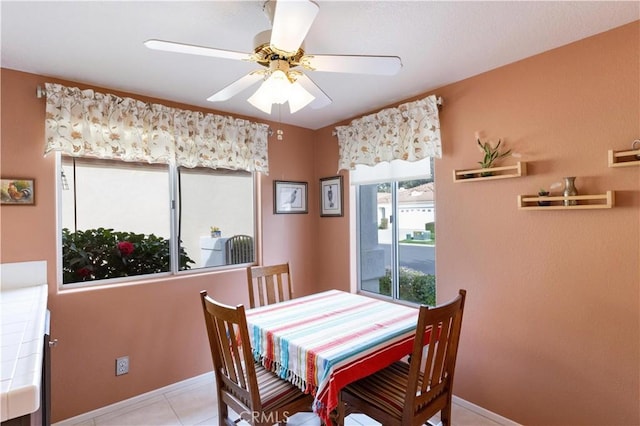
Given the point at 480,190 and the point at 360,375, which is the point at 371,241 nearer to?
the point at 480,190

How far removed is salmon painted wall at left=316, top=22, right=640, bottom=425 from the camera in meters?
1.70

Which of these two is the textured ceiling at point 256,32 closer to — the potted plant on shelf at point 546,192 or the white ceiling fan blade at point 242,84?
the white ceiling fan blade at point 242,84

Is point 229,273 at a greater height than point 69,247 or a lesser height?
lesser

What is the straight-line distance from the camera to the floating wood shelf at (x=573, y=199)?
1.68 meters

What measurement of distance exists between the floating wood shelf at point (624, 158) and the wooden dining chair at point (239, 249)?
8.82 feet

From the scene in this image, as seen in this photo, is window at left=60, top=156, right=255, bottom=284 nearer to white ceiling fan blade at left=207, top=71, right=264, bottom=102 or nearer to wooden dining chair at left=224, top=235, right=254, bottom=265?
wooden dining chair at left=224, top=235, right=254, bottom=265

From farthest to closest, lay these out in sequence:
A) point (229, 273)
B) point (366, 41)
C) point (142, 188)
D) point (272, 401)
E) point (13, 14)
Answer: point (229, 273)
point (142, 188)
point (366, 41)
point (272, 401)
point (13, 14)

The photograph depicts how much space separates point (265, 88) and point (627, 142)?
183cm

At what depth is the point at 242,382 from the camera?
1595 millimetres

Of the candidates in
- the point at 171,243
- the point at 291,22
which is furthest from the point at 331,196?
the point at 291,22

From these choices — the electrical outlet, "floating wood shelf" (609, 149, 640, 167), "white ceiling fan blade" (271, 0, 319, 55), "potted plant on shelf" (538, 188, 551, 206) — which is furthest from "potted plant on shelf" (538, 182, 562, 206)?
the electrical outlet

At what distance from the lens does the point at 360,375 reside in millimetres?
1562

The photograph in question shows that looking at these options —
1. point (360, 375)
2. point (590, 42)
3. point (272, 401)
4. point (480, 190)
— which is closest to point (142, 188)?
point (272, 401)

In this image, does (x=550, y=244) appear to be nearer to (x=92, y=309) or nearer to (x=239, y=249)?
(x=239, y=249)
